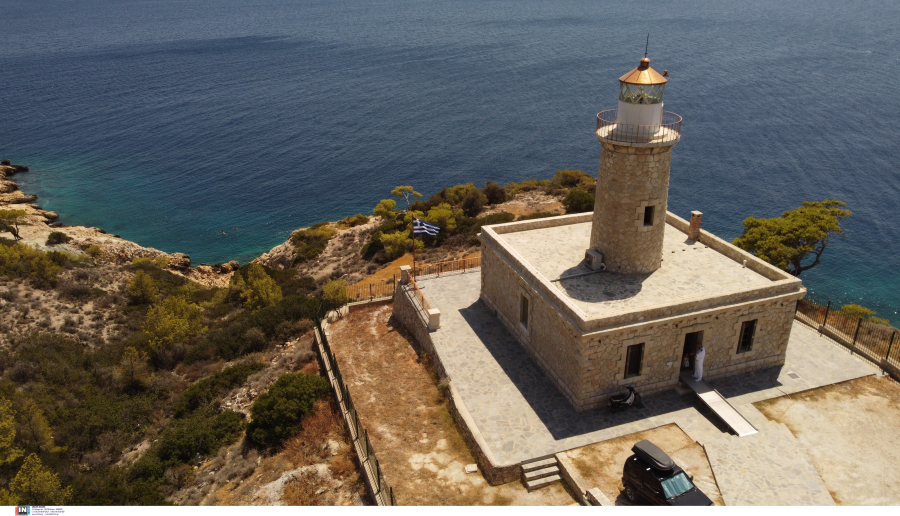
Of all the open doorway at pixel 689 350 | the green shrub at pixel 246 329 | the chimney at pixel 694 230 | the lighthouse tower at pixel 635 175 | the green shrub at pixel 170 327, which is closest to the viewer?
the open doorway at pixel 689 350

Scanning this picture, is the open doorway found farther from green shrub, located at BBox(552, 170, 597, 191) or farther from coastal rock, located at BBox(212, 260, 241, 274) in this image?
coastal rock, located at BBox(212, 260, 241, 274)

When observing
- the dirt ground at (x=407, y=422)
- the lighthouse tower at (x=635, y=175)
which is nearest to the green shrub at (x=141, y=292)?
the dirt ground at (x=407, y=422)

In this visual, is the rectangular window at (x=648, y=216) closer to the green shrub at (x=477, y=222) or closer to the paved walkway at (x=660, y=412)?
the paved walkway at (x=660, y=412)

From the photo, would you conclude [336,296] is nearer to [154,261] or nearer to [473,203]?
[473,203]

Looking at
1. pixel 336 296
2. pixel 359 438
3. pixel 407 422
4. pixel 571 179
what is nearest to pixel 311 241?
pixel 336 296

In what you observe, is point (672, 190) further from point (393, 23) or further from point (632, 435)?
point (393, 23)

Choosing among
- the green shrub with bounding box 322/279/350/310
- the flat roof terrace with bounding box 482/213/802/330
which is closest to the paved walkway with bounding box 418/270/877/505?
the flat roof terrace with bounding box 482/213/802/330

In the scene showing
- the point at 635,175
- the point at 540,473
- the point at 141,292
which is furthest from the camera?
the point at 141,292

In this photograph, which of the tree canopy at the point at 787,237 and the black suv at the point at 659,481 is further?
the tree canopy at the point at 787,237
